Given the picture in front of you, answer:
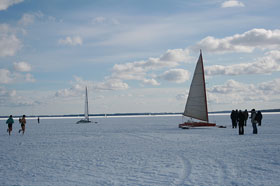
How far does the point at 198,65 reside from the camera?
3288 cm

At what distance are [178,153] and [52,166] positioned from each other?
5.83 m

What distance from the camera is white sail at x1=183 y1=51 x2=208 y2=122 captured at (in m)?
32.8

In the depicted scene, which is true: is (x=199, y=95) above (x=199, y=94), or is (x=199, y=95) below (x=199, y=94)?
below

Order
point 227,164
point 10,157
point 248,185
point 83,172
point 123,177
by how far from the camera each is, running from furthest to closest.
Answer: point 10,157 < point 227,164 < point 83,172 < point 123,177 < point 248,185

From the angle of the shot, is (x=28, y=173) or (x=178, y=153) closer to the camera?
(x=28, y=173)

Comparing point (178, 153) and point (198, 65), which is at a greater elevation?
point (198, 65)

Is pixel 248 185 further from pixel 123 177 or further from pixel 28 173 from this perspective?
pixel 28 173

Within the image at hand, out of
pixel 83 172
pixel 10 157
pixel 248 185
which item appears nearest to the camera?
pixel 248 185

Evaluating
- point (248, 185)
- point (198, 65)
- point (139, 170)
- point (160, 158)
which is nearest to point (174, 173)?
point (139, 170)

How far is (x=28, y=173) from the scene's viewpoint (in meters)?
10.6

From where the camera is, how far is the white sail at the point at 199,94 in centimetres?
3275

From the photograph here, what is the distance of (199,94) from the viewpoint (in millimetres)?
32938

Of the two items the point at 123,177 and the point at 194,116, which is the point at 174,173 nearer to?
the point at 123,177

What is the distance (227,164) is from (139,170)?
3.32 m
